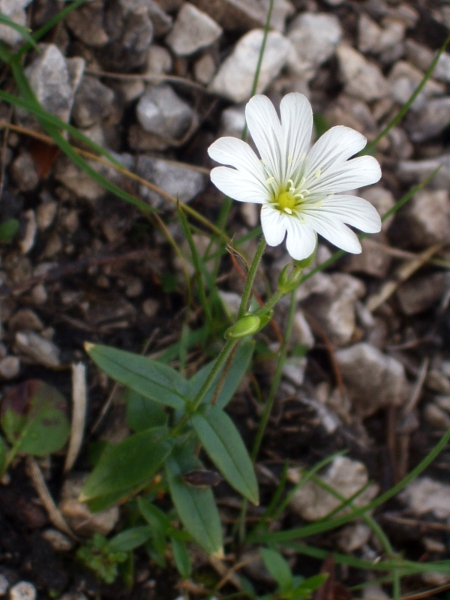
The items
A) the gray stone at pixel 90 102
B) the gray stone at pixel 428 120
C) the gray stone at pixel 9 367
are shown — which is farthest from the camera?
the gray stone at pixel 428 120

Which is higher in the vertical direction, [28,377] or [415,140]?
[415,140]

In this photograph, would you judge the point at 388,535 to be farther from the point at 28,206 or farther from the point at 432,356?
the point at 28,206

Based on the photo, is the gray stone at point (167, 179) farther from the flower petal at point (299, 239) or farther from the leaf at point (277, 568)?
the leaf at point (277, 568)

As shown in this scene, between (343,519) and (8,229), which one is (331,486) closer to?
(343,519)

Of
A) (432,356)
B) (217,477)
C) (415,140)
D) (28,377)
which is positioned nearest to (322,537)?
(217,477)

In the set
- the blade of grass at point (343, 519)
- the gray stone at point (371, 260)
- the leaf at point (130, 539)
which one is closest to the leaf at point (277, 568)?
the blade of grass at point (343, 519)

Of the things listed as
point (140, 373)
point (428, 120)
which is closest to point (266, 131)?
point (140, 373)
